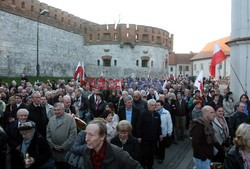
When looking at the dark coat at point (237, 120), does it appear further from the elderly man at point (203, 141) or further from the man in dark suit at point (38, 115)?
the man in dark suit at point (38, 115)

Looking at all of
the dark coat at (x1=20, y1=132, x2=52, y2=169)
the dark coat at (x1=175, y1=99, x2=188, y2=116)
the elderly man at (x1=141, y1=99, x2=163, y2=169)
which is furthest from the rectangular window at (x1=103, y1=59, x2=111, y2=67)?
the dark coat at (x1=20, y1=132, x2=52, y2=169)

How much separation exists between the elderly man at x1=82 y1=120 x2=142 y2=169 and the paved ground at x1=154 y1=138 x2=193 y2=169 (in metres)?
4.27

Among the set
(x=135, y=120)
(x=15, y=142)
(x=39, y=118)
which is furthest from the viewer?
(x=135, y=120)

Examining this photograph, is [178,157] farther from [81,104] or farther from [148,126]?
[81,104]

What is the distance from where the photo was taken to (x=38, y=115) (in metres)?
6.25

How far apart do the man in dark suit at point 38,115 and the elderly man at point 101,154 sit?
141 inches

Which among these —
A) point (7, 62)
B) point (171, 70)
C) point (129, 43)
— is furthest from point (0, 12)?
point (171, 70)

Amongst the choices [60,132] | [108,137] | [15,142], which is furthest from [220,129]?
[15,142]

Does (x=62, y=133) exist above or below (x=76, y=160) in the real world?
above

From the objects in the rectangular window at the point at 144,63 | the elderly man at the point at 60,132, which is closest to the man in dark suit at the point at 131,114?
the elderly man at the point at 60,132

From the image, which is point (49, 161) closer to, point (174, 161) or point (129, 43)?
point (174, 161)

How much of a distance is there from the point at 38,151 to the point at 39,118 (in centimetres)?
219

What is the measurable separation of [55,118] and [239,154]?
11.2ft

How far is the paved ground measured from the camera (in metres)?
6.86
